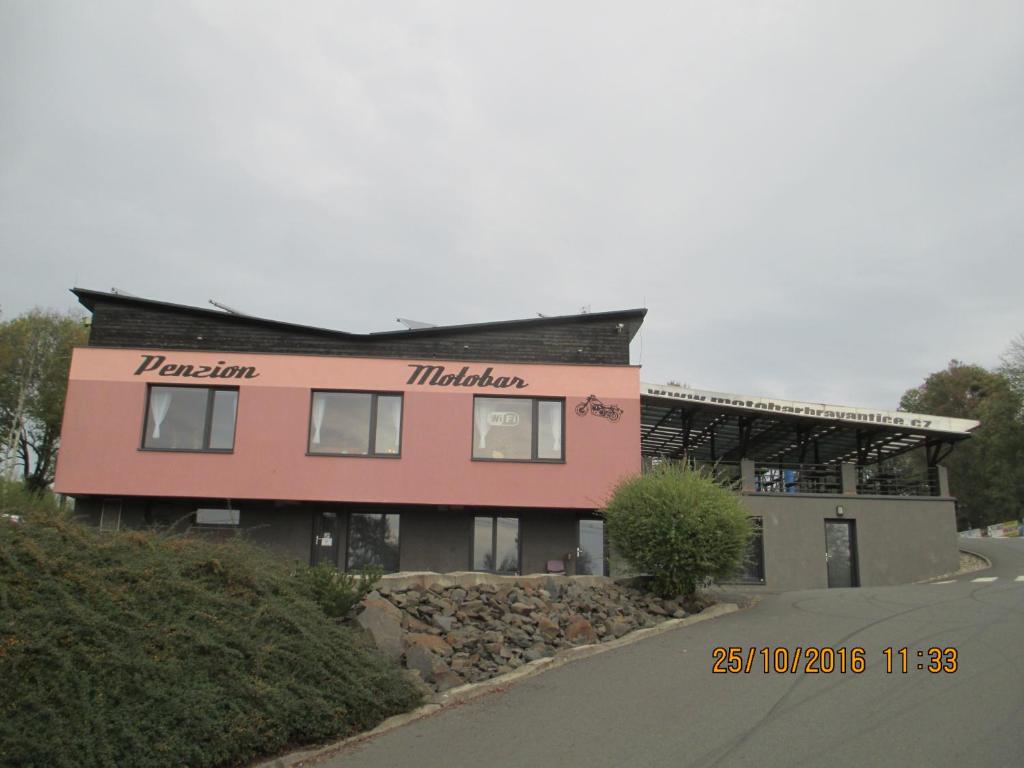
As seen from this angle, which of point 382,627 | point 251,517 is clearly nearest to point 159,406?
point 251,517

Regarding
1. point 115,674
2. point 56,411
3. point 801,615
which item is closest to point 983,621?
point 801,615

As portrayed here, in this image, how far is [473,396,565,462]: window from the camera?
18.4 m

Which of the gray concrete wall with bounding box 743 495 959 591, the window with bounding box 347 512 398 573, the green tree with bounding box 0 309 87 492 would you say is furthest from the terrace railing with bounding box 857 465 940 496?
the green tree with bounding box 0 309 87 492

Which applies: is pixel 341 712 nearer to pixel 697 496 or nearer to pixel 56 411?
pixel 697 496

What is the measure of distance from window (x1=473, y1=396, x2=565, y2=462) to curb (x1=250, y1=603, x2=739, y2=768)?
617cm

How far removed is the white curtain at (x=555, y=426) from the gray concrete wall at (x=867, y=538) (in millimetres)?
4920

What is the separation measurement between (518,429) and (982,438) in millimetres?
47089

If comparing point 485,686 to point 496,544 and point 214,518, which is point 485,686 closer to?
point 496,544

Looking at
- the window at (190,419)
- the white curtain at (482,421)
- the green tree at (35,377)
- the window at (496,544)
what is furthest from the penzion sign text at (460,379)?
the green tree at (35,377)

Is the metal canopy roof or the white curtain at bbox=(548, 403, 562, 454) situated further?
the metal canopy roof

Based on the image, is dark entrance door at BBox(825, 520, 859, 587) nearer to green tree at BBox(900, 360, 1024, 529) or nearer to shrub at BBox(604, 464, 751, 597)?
shrub at BBox(604, 464, 751, 597)

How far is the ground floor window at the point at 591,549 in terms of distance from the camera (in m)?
18.7

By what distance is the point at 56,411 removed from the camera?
41.6 m

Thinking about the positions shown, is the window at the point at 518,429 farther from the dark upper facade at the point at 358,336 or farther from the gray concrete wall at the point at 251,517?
the gray concrete wall at the point at 251,517
